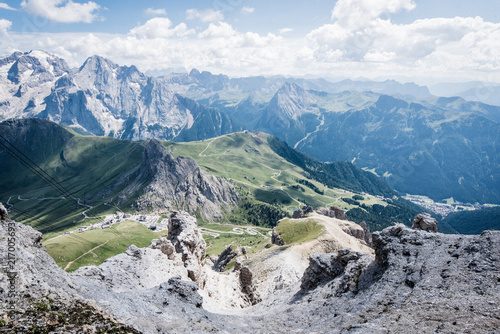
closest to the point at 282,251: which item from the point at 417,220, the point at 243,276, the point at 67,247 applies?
the point at 243,276

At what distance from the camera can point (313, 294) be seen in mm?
47562

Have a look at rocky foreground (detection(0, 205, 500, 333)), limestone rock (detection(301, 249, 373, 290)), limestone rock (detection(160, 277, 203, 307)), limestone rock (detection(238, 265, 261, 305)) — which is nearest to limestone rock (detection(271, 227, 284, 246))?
limestone rock (detection(238, 265, 261, 305))

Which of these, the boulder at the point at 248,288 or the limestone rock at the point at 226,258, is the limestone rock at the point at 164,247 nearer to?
the boulder at the point at 248,288

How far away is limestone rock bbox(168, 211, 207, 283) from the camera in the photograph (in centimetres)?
6655

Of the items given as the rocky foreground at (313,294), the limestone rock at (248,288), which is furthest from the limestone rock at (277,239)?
the rocky foreground at (313,294)

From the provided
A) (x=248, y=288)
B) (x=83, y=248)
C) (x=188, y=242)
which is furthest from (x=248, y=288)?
(x=83, y=248)

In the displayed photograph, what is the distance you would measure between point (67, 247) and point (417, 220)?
187262 millimetres

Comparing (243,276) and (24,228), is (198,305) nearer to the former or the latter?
(24,228)

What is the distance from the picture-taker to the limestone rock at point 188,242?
66550 mm

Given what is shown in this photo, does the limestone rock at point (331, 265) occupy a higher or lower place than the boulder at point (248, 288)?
higher

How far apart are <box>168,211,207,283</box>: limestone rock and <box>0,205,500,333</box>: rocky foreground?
1431 cm

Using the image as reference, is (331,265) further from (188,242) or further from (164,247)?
(188,242)

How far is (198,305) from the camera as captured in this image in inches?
1511

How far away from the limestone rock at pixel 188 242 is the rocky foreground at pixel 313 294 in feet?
46.9
